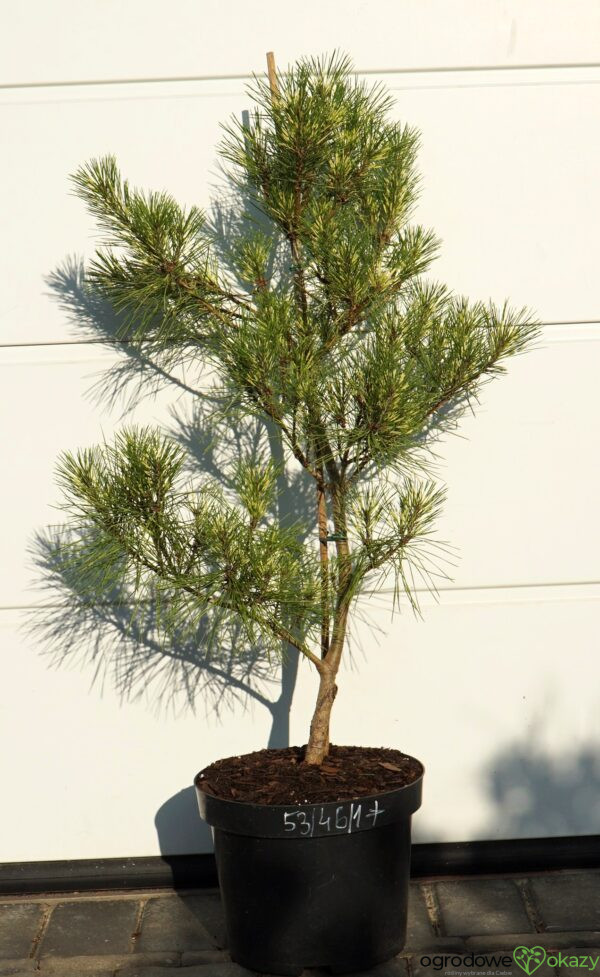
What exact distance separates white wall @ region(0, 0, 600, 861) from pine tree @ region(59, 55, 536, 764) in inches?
13.0

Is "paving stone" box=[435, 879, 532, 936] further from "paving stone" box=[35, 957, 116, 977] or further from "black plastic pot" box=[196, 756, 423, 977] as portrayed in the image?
"paving stone" box=[35, 957, 116, 977]

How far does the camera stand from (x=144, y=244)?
2.16 meters

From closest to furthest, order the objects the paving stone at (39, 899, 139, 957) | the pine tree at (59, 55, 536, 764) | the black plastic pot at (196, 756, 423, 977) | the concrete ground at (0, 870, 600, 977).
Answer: the pine tree at (59, 55, 536, 764)
the black plastic pot at (196, 756, 423, 977)
the concrete ground at (0, 870, 600, 977)
the paving stone at (39, 899, 139, 957)

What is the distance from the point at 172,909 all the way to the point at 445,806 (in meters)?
0.72

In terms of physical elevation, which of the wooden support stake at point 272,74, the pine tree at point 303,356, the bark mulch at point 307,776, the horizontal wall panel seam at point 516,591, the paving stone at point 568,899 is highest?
the wooden support stake at point 272,74

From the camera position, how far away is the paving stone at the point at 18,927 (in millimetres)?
2449

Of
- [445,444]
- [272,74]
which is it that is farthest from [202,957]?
[272,74]

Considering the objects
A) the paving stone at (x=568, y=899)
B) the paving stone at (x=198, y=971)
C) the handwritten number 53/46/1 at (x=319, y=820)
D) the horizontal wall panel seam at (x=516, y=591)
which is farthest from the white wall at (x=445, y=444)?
the handwritten number 53/46/1 at (x=319, y=820)

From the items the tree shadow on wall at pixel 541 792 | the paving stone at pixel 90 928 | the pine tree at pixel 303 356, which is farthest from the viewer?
the tree shadow on wall at pixel 541 792

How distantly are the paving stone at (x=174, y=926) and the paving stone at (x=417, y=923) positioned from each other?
44cm

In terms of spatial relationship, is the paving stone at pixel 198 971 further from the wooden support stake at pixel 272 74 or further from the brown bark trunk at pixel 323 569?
the wooden support stake at pixel 272 74
